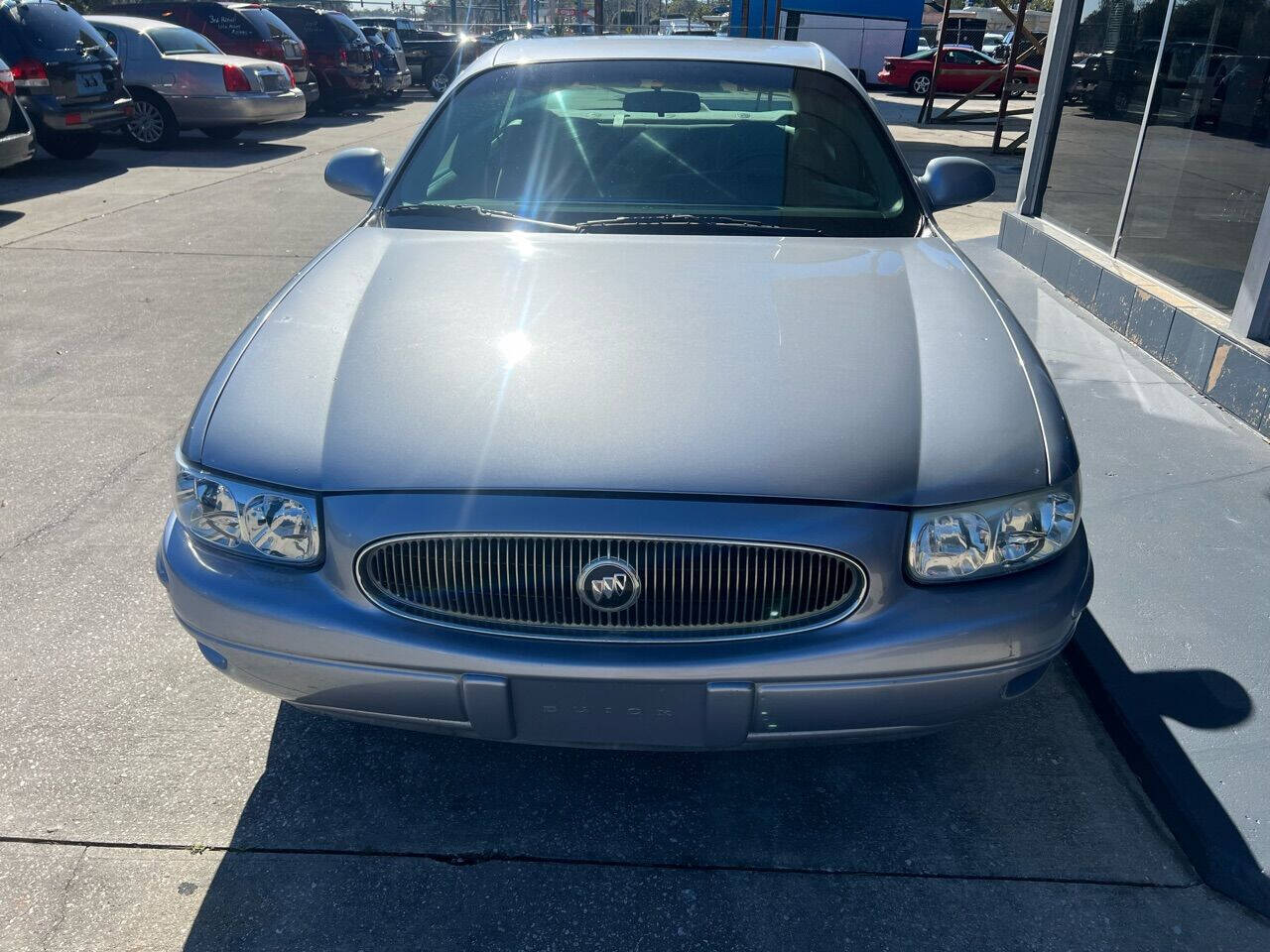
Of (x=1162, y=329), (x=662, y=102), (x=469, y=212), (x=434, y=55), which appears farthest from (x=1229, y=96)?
(x=434, y=55)

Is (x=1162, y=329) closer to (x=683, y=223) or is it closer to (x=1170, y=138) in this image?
(x=1170, y=138)

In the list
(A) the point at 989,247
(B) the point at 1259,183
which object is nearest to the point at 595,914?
(B) the point at 1259,183

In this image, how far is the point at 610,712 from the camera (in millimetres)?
2064

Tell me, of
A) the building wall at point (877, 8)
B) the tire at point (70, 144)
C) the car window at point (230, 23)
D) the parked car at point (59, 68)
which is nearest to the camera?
the parked car at point (59, 68)

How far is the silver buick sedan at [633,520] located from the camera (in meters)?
2.01

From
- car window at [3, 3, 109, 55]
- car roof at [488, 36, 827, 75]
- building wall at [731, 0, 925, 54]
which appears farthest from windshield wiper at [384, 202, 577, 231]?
building wall at [731, 0, 925, 54]

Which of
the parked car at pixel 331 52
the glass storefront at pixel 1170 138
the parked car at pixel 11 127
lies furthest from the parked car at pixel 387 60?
the glass storefront at pixel 1170 138

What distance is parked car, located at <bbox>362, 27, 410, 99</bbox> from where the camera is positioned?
19438 mm

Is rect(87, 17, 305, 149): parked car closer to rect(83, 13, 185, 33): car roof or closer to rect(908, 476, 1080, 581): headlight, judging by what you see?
Answer: rect(83, 13, 185, 33): car roof

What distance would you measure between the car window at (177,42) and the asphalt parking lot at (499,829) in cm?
1187

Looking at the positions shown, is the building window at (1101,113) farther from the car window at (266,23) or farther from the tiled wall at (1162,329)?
the car window at (266,23)

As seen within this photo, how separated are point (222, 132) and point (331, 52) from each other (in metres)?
4.38

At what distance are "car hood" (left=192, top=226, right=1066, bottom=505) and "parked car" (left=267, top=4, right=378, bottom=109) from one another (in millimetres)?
16872

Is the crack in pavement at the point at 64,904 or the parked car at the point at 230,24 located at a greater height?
the parked car at the point at 230,24
